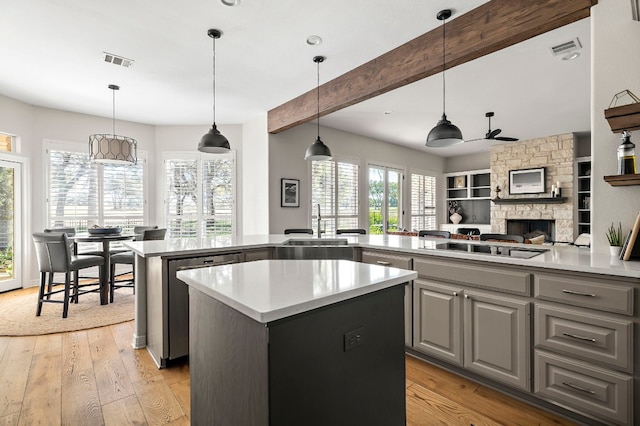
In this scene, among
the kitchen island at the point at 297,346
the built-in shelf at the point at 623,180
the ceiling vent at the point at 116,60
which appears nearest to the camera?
the kitchen island at the point at 297,346

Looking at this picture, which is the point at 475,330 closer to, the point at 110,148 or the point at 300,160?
the point at 300,160

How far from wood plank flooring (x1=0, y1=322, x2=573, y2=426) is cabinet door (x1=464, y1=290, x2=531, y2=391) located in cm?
17

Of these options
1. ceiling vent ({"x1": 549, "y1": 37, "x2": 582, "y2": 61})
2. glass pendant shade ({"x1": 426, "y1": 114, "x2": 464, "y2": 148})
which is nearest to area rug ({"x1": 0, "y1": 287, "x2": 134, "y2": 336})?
glass pendant shade ({"x1": 426, "y1": 114, "x2": 464, "y2": 148})

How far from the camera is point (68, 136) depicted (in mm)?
5238

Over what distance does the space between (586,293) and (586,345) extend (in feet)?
0.94

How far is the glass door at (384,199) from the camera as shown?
7.15 metres

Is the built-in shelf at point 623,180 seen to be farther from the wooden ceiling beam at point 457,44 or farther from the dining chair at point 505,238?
the dining chair at point 505,238

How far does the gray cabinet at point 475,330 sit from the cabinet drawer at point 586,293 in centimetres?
16

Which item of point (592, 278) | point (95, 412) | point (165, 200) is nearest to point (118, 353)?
point (95, 412)

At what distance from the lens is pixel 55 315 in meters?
3.60

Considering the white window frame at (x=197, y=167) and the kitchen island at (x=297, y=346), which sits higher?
the white window frame at (x=197, y=167)

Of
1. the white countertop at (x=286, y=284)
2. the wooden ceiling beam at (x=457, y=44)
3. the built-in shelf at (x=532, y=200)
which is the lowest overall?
the white countertop at (x=286, y=284)

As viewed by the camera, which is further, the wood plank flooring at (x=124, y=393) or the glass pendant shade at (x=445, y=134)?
the glass pendant shade at (x=445, y=134)

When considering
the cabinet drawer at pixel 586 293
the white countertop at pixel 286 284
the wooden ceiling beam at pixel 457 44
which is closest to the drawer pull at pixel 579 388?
the cabinet drawer at pixel 586 293
